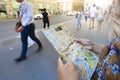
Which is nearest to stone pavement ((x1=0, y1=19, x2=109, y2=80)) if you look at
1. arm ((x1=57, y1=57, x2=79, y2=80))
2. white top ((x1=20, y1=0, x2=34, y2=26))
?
white top ((x1=20, y1=0, x2=34, y2=26))

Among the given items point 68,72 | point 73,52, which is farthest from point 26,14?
point 68,72

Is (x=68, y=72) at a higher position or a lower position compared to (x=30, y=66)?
higher

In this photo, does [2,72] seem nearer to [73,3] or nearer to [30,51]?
[30,51]

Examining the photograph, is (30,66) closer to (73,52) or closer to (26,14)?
(26,14)

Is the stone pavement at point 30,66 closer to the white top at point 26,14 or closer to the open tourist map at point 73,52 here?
the white top at point 26,14

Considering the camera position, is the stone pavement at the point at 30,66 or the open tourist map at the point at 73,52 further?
the stone pavement at the point at 30,66

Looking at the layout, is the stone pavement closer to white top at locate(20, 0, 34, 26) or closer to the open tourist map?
white top at locate(20, 0, 34, 26)

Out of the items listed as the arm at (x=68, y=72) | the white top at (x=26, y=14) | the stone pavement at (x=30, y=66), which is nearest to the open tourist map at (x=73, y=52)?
the arm at (x=68, y=72)

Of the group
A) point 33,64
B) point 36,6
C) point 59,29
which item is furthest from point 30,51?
point 36,6

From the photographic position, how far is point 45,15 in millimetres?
10391

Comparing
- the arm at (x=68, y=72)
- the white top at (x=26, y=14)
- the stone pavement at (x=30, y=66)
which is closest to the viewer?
the arm at (x=68, y=72)

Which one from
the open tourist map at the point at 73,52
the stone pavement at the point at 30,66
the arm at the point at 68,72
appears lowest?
the stone pavement at the point at 30,66

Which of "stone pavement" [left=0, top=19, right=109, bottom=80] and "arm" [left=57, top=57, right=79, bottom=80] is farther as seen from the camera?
"stone pavement" [left=0, top=19, right=109, bottom=80]

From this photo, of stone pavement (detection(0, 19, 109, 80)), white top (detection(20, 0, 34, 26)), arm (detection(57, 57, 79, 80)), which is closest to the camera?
arm (detection(57, 57, 79, 80))
